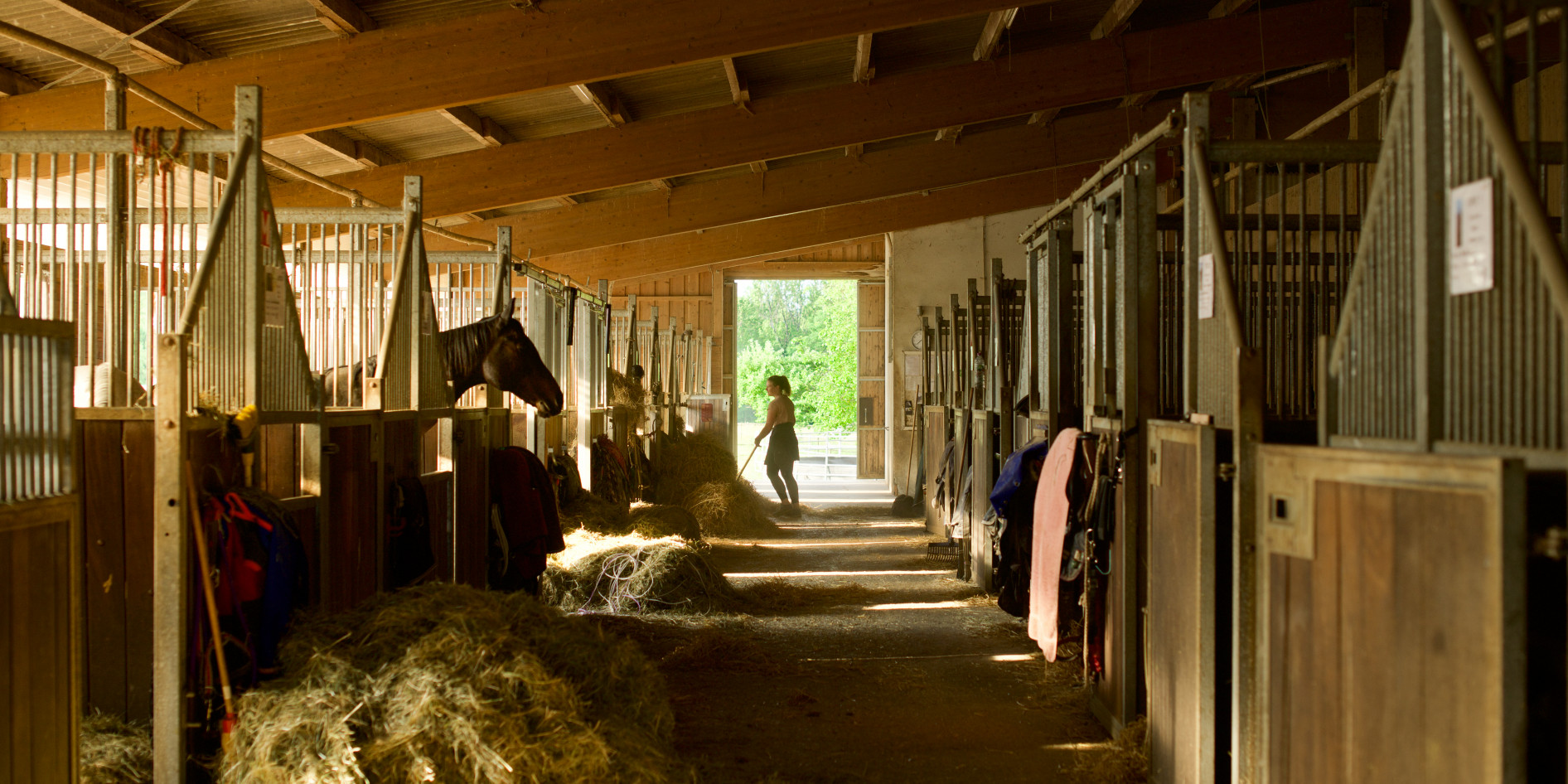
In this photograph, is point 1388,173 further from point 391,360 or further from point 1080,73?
point 1080,73

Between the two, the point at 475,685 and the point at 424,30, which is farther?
the point at 424,30

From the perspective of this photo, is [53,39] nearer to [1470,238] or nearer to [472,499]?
[472,499]

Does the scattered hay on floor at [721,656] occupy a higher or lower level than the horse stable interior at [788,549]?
lower

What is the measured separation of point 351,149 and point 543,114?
1423 mm

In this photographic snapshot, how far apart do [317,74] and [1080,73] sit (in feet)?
17.5

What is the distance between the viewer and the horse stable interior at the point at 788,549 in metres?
1.67

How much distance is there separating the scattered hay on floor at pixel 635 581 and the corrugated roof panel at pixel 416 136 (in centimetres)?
338

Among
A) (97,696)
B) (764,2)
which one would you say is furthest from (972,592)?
(97,696)

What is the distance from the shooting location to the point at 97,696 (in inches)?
108

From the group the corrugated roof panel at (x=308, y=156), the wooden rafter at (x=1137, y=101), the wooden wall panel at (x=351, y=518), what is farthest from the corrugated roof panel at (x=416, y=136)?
the wooden rafter at (x=1137, y=101)

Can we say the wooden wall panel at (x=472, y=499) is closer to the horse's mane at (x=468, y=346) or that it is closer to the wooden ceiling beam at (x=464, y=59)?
the horse's mane at (x=468, y=346)

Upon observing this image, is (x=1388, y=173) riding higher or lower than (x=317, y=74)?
lower

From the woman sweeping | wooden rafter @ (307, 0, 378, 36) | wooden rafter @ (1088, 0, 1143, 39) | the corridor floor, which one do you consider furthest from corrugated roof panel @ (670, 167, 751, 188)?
the corridor floor

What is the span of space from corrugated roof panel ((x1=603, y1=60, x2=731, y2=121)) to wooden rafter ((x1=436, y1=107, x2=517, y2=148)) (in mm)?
977
